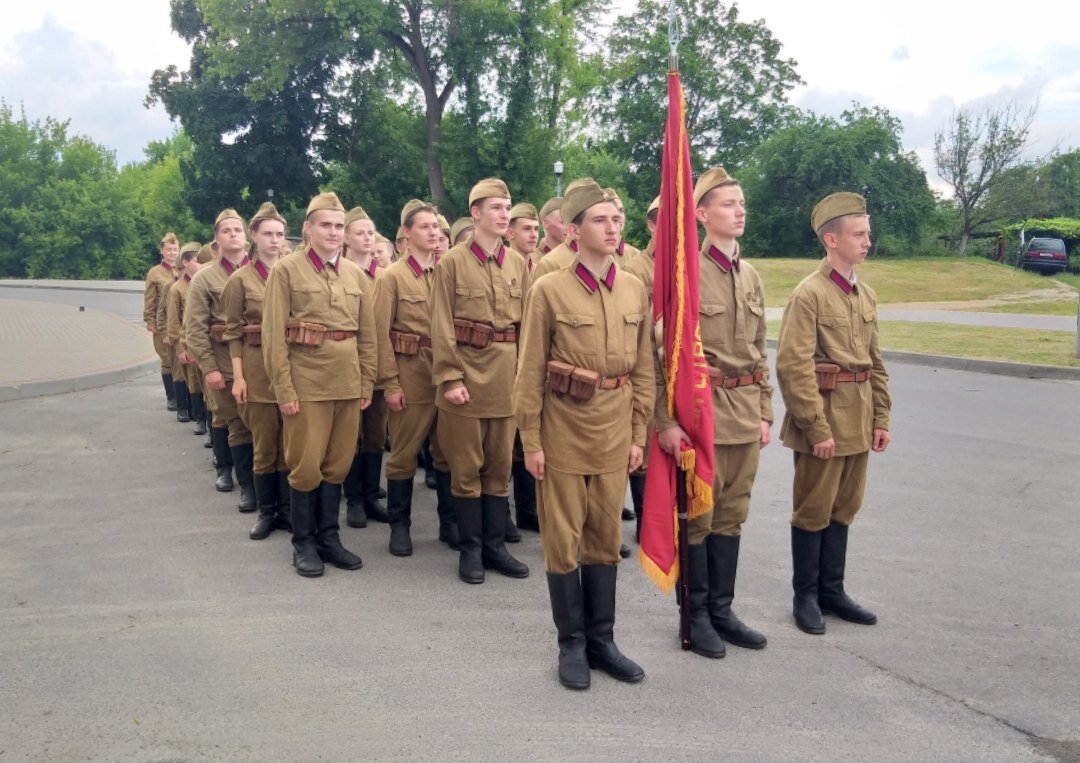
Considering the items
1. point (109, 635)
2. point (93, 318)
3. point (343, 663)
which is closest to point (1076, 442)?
point (343, 663)

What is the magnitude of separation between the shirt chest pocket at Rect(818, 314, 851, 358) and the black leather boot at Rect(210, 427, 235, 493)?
16.4 ft

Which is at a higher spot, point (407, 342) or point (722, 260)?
point (722, 260)

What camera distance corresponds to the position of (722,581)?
4.35 meters

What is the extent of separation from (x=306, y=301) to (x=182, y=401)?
602 centimetres

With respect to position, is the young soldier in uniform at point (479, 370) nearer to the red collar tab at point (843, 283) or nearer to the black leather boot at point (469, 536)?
the black leather boot at point (469, 536)

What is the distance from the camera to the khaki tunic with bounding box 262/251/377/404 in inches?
210

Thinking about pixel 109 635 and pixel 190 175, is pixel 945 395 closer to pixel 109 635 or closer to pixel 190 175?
pixel 109 635

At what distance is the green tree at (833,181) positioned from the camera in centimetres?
4325

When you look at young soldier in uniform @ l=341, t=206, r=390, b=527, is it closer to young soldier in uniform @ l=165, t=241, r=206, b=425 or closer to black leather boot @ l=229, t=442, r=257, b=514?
black leather boot @ l=229, t=442, r=257, b=514

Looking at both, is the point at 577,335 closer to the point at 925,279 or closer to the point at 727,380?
the point at 727,380

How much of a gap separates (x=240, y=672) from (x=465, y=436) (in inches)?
76.9

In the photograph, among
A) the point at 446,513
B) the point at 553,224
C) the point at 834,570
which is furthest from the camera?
the point at 553,224

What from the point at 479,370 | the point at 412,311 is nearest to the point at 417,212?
the point at 412,311

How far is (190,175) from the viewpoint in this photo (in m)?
39.1
